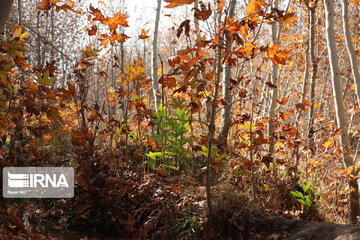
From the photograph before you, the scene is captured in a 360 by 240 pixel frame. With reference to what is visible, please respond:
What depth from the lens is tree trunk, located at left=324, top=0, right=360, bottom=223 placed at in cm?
322

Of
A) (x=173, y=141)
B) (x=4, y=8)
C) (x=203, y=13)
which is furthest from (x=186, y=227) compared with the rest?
(x=4, y=8)

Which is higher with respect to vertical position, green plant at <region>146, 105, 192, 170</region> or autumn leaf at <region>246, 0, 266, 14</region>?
autumn leaf at <region>246, 0, 266, 14</region>

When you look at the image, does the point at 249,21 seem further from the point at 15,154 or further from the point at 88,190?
the point at 15,154

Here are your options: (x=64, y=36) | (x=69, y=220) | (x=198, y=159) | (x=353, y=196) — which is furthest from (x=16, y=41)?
(x=64, y=36)

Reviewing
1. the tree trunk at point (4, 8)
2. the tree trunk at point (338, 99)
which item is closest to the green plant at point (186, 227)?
the tree trunk at point (338, 99)

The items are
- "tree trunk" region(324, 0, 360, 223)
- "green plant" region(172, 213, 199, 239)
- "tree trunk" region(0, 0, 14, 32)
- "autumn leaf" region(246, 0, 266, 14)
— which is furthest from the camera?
"tree trunk" region(324, 0, 360, 223)

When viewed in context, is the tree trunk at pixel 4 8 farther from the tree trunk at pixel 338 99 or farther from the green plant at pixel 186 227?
the tree trunk at pixel 338 99

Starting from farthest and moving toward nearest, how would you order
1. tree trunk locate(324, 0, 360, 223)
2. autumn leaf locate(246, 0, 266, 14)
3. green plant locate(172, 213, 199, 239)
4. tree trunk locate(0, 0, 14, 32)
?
1. tree trunk locate(324, 0, 360, 223)
2. green plant locate(172, 213, 199, 239)
3. autumn leaf locate(246, 0, 266, 14)
4. tree trunk locate(0, 0, 14, 32)

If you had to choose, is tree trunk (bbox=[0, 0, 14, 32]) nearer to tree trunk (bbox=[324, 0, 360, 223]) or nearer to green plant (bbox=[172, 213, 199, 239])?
green plant (bbox=[172, 213, 199, 239])

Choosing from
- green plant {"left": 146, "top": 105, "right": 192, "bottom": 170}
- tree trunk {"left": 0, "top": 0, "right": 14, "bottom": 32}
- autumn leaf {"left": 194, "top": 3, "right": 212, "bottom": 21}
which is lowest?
green plant {"left": 146, "top": 105, "right": 192, "bottom": 170}

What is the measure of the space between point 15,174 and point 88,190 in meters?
1.44

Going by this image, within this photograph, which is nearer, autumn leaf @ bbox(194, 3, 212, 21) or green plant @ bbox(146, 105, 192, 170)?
autumn leaf @ bbox(194, 3, 212, 21)

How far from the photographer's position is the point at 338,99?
129 inches

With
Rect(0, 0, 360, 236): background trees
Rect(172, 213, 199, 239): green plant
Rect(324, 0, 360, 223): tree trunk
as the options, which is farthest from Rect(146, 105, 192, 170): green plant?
Rect(324, 0, 360, 223): tree trunk
